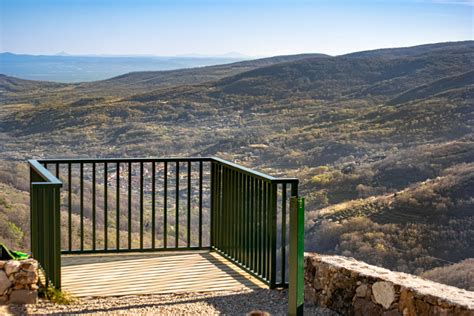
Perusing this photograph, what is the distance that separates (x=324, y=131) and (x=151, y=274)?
15873mm

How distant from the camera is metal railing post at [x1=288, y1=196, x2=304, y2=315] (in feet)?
13.9

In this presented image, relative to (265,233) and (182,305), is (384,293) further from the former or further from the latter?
(182,305)

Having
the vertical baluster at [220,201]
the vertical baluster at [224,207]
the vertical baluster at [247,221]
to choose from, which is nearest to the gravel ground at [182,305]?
the vertical baluster at [247,221]

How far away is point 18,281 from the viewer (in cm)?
500

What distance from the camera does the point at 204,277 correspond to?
595 cm

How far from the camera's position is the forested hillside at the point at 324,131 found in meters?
16.2

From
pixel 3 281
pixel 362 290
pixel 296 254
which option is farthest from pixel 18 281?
pixel 362 290

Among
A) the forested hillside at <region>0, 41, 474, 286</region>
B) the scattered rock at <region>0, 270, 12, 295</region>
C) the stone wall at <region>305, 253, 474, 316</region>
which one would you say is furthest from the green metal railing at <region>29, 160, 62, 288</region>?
the forested hillside at <region>0, 41, 474, 286</region>

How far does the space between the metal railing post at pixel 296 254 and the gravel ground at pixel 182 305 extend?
682mm

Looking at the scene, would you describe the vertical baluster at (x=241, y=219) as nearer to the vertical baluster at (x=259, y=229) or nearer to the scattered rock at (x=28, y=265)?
the vertical baluster at (x=259, y=229)

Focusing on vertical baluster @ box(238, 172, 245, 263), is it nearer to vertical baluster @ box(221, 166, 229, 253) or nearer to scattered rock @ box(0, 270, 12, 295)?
vertical baluster @ box(221, 166, 229, 253)

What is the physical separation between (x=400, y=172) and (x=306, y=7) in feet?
19.6

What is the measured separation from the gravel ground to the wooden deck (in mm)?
137

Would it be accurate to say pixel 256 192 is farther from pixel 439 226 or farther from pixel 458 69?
pixel 458 69
